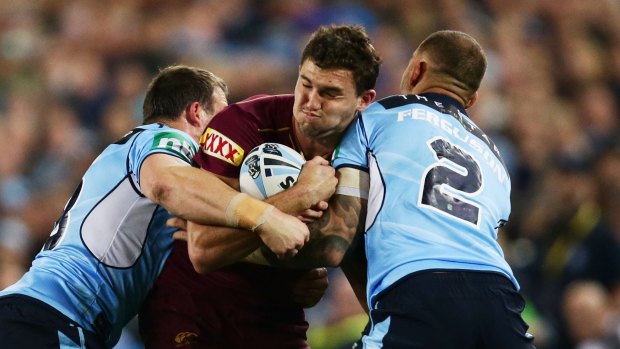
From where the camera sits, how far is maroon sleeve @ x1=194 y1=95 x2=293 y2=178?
5.27 m

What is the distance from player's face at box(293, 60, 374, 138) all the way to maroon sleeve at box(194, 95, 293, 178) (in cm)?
26

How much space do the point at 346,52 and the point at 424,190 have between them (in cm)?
89

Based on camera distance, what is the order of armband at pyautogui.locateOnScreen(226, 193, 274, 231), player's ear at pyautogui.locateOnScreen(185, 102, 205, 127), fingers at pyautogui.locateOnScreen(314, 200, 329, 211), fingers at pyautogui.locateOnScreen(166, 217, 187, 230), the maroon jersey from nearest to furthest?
1. armband at pyautogui.locateOnScreen(226, 193, 274, 231)
2. fingers at pyautogui.locateOnScreen(314, 200, 329, 211)
3. fingers at pyautogui.locateOnScreen(166, 217, 187, 230)
4. the maroon jersey
5. player's ear at pyautogui.locateOnScreen(185, 102, 205, 127)

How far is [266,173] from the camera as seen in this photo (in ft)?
16.7

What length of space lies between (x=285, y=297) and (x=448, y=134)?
55.8 inches

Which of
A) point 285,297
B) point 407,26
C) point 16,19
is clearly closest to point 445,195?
point 285,297

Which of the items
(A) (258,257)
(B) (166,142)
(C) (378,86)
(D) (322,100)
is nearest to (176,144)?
(B) (166,142)

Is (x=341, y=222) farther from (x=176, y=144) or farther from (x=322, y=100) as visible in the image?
(x=176, y=144)

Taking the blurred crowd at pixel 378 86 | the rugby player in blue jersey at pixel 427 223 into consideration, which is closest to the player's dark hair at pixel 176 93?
the rugby player in blue jersey at pixel 427 223

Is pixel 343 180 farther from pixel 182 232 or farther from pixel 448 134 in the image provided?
pixel 182 232

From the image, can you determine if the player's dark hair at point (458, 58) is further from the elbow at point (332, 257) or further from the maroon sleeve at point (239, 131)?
the elbow at point (332, 257)

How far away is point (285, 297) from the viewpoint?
5.79m

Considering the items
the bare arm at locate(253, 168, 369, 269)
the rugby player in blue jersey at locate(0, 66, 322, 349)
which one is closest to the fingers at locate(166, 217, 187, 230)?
the rugby player in blue jersey at locate(0, 66, 322, 349)

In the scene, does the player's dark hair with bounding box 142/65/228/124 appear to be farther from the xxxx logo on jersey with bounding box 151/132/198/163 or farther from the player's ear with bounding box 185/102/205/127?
the xxxx logo on jersey with bounding box 151/132/198/163
